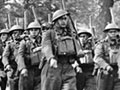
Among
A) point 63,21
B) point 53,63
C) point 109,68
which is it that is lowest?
point 109,68

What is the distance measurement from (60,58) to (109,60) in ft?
6.19

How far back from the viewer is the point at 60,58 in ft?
29.7

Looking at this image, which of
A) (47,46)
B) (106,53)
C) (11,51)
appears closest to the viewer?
(47,46)

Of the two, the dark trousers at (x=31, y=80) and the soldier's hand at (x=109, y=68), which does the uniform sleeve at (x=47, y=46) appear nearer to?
the soldier's hand at (x=109, y=68)

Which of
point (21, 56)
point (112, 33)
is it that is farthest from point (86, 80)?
point (21, 56)

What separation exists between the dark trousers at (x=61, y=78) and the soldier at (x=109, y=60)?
55.7 inches

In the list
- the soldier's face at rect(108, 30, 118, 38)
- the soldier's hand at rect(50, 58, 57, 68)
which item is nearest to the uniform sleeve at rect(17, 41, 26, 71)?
the soldier's hand at rect(50, 58, 57, 68)

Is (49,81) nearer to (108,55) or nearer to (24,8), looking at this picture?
(108,55)

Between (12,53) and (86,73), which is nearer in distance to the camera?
(12,53)

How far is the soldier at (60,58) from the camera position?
8953 mm

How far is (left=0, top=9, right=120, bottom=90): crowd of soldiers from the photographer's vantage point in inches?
354

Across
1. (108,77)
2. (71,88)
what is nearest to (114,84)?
(108,77)

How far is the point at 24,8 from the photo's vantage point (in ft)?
76.1

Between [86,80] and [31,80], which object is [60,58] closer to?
[31,80]
